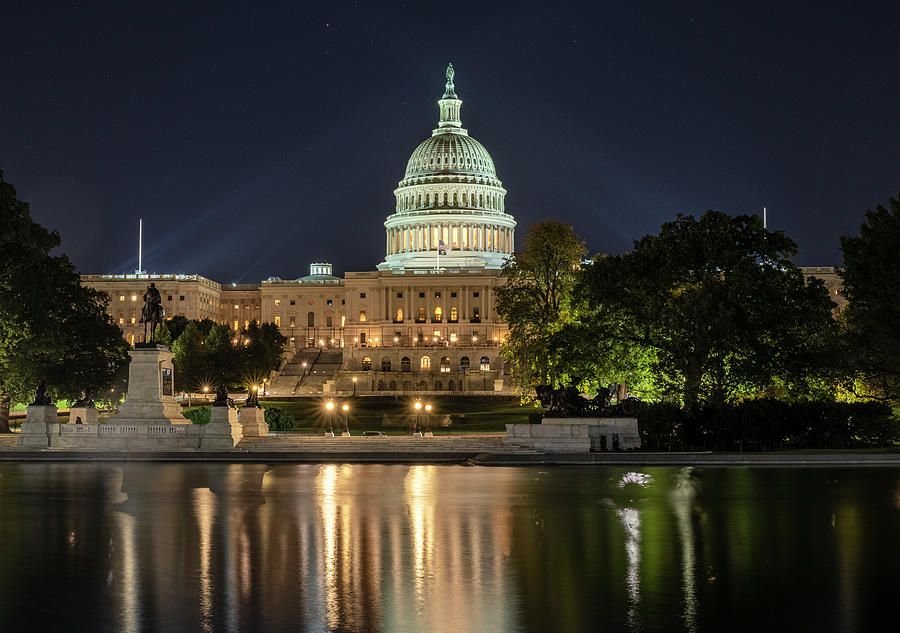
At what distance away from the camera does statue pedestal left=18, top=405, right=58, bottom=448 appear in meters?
51.8

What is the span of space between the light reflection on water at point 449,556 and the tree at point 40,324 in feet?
90.8

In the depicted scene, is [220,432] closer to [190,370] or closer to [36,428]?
[36,428]

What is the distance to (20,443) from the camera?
171 ft

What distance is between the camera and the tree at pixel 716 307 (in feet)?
172

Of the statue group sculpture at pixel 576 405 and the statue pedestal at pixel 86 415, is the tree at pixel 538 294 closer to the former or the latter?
the statue group sculpture at pixel 576 405

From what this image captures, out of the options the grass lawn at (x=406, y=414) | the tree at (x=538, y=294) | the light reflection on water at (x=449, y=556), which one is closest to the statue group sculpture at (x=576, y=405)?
the tree at (x=538, y=294)

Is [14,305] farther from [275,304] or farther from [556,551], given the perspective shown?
[275,304]

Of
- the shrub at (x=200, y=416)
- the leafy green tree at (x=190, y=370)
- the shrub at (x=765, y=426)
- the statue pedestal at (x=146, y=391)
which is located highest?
the leafy green tree at (x=190, y=370)

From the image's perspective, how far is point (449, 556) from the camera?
20.2 metres

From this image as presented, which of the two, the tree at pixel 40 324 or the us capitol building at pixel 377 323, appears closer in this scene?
the tree at pixel 40 324

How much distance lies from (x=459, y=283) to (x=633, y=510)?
154060 mm

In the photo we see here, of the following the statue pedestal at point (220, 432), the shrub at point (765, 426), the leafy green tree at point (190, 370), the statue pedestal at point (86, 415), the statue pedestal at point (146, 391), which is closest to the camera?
the shrub at point (765, 426)

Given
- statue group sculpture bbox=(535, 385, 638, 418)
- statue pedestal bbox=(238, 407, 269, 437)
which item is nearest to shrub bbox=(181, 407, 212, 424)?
statue pedestal bbox=(238, 407, 269, 437)

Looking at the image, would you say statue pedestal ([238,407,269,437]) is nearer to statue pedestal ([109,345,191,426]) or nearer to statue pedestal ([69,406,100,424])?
statue pedestal ([109,345,191,426])
